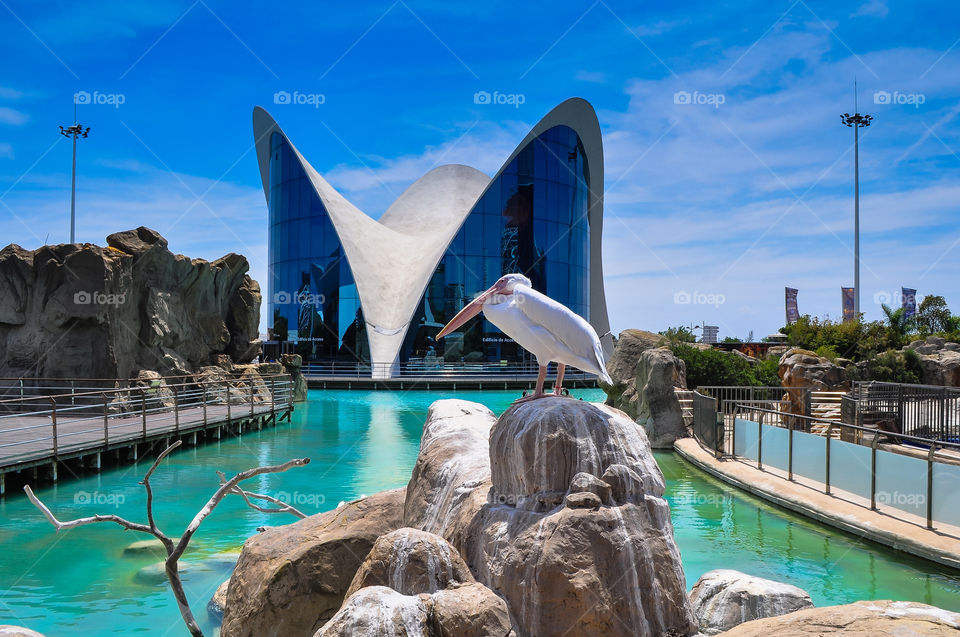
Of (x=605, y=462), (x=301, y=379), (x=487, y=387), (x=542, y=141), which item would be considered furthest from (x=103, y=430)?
(x=542, y=141)

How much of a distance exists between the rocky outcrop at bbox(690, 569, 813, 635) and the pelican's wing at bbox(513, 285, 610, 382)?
157 cm

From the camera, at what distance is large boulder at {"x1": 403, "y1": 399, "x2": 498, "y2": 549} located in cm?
475

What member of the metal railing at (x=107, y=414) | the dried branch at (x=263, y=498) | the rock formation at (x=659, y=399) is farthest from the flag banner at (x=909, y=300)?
the dried branch at (x=263, y=498)

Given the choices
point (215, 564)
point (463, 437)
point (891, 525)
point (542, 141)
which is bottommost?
point (215, 564)

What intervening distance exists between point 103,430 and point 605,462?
1190cm

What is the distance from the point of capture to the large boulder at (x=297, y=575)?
4.68 metres

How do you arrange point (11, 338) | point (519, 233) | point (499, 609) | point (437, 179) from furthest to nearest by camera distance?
point (437, 179), point (519, 233), point (11, 338), point (499, 609)

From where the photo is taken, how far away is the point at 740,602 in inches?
179

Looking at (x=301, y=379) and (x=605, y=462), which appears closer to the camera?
(x=605, y=462)

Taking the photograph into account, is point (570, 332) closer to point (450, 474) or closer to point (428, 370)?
point (450, 474)

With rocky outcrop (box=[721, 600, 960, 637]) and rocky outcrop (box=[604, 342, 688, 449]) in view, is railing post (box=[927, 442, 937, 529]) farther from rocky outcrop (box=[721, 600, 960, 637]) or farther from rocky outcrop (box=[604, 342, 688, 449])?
rocky outcrop (box=[604, 342, 688, 449])

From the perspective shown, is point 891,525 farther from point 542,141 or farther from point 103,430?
point 542,141

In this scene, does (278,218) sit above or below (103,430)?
above

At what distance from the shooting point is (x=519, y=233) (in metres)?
38.3
